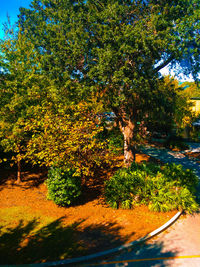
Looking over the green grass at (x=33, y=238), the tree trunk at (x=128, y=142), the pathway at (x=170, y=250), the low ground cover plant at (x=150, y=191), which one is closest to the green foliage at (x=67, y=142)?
the low ground cover plant at (x=150, y=191)

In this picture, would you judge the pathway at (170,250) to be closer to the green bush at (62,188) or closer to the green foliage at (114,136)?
the green bush at (62,188)

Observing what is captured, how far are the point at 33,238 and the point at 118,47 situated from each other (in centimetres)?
1054

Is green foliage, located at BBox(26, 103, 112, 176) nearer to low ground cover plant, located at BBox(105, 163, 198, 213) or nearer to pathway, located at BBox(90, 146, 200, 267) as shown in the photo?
low ground cover plant, located at BBox(105, 163, 198, 213)

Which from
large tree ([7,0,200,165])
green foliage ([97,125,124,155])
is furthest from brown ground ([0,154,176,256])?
green foliage ([97,125,124,155])

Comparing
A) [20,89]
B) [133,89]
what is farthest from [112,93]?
[20,89]

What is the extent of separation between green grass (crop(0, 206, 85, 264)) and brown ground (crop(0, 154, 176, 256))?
1.24 feet

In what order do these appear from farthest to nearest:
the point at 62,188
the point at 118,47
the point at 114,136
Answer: the point at 114,136 < the point at 118,47 < the point at 62,188

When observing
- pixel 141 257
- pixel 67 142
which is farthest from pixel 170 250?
pixel 67 142

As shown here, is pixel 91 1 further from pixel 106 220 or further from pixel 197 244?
pixel 197 244

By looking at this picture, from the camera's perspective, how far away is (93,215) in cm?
1043

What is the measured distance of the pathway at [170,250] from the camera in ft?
22.2

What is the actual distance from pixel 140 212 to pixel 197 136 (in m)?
28.5

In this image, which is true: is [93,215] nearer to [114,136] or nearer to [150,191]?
[150,191]

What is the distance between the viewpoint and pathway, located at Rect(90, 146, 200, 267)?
6.76 metres
